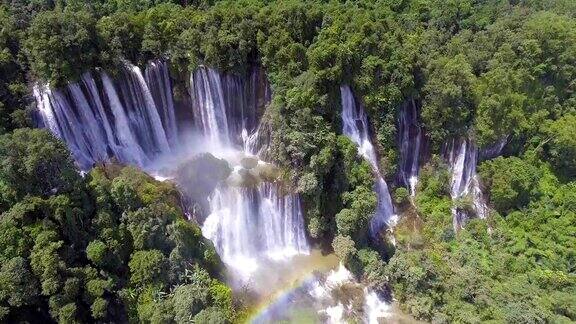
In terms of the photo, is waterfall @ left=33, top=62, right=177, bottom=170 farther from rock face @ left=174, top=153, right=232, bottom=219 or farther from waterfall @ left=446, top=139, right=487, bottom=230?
waterfall @ left=446, top=139, right=487, bottom=230

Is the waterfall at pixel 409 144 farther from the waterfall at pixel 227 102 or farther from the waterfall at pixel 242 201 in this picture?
the waterfall at pixel 227 102

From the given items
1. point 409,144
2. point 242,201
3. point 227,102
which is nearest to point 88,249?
point 242,201

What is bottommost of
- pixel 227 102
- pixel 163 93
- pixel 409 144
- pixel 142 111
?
pixel 409 144

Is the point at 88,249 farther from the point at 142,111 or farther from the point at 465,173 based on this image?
the point at 465,173

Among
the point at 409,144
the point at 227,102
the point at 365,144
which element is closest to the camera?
the point at 365,144

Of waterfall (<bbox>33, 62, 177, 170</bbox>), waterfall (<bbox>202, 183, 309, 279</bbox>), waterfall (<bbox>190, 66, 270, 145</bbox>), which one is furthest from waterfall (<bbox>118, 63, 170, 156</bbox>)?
waterfall (<bbox>202, 183, 309, 279</bbox>)

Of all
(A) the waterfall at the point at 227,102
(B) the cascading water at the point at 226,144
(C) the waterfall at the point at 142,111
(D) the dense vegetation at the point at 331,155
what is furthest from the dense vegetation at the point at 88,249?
(A) the waterfall at the point at 227,102

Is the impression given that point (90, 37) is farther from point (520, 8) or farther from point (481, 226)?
point (520, 8)
